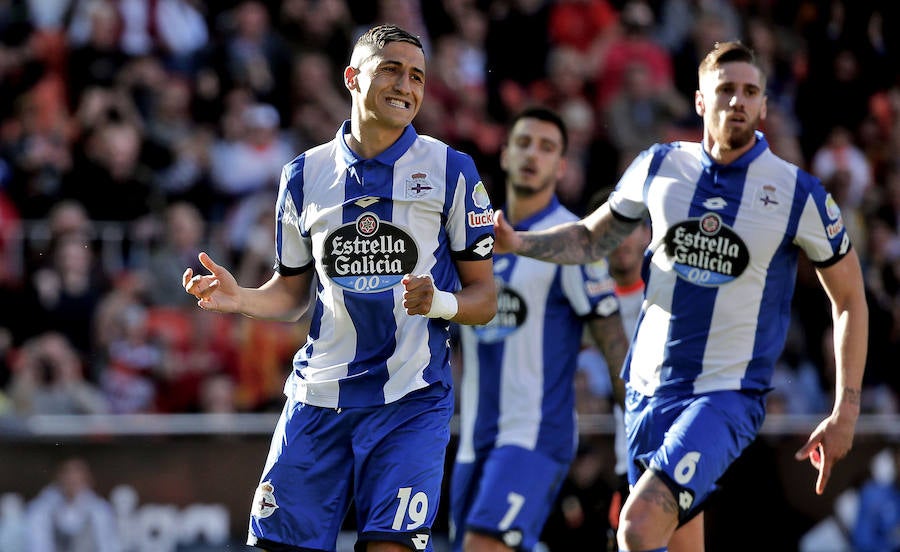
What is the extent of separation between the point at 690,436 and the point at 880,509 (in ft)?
19.8

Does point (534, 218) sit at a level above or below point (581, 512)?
above

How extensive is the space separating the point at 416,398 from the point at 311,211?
0.89 metres

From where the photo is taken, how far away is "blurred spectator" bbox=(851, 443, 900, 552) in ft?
36.8

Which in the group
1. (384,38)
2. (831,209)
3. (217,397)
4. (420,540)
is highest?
(384,38)

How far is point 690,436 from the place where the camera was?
5934 mm

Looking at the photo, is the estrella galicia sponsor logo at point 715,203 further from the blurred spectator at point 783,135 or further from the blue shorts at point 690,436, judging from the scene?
the blurred spectator at point 783,135

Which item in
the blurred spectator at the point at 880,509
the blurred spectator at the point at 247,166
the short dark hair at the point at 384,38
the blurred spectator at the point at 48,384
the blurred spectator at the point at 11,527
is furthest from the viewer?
the blurred spectator at the point at 247,166

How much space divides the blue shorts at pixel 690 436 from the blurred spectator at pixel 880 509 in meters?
5.55

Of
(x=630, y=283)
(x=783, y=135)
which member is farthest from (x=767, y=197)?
(x=783, y=135)

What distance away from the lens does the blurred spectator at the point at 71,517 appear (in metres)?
9.91

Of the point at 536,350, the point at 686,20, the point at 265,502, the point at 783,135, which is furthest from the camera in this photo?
the point at 686,20

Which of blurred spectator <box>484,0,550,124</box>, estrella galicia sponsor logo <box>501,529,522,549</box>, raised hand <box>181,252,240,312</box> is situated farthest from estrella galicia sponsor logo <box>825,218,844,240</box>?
blurred spectator <box>484,0,550,124</box>

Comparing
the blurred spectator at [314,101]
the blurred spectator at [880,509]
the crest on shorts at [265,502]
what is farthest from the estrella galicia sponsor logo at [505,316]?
the blurred spectator at [314,101]

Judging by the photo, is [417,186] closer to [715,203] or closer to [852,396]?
[715,203]
